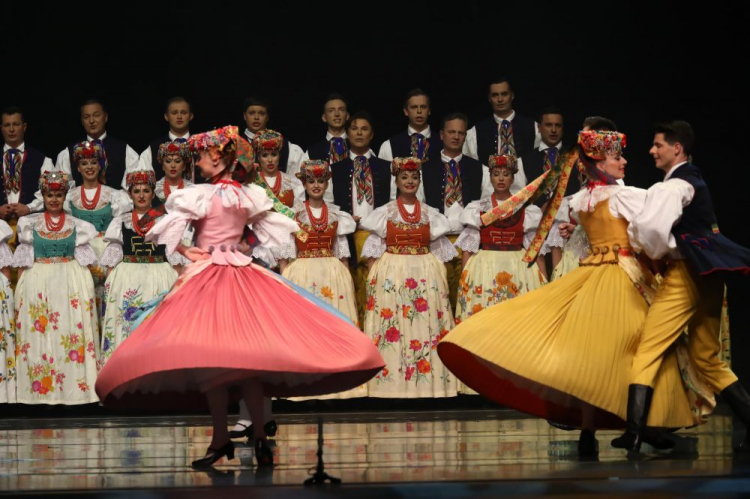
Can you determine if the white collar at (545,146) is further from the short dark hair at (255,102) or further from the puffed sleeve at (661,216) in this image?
the puffed sleeve at (661,216)

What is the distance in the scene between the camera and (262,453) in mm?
5383

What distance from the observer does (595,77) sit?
9523 millimetres

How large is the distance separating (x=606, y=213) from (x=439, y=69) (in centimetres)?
408

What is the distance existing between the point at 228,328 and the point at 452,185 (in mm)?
3784

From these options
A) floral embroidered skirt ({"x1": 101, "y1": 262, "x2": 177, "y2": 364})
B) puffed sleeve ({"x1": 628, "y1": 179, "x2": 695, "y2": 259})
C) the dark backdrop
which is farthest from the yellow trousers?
the dark backdrop

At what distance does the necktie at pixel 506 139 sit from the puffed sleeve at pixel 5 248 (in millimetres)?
3218

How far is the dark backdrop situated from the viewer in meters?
9.47

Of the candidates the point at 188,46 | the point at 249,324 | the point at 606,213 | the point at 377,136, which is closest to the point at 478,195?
the point at 377,136

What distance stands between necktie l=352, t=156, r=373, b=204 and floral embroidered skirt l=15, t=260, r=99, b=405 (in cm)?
188

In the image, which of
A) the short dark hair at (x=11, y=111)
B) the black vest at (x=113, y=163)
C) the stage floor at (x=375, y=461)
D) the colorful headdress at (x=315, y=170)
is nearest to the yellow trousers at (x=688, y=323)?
the stage floor at (x=375, y=461)

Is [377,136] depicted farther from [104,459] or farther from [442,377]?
[104,459]

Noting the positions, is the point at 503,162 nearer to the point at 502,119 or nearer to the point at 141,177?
the point at 502,119

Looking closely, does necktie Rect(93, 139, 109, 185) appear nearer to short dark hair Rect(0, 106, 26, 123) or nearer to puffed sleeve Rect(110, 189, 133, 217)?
puffed sleeve Rect(110, 189, 133, 217)

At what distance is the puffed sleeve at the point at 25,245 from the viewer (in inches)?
324
